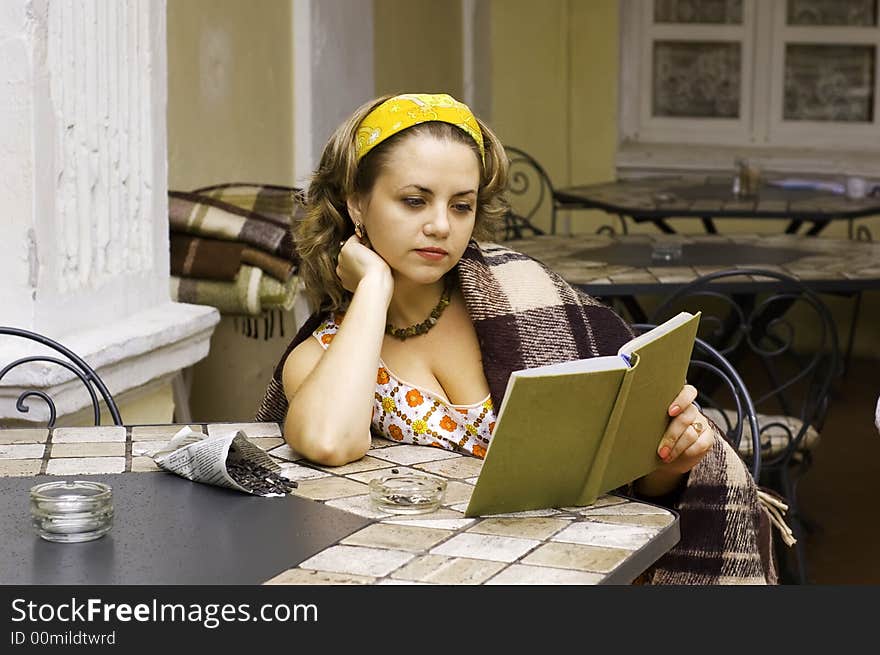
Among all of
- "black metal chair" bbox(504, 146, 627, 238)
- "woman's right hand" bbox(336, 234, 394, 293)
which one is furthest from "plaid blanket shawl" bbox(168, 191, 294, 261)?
"black metal chair" bbox(504, 146, 627, 238)

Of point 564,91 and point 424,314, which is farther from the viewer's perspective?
point 564,91

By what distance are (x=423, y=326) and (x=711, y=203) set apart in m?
3.81

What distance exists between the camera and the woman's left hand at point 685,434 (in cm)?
202

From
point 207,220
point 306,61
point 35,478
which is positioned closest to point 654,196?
point 306,61

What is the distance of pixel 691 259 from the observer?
475 centimetres

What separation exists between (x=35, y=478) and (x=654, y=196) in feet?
14.7

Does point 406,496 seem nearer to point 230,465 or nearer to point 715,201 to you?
point 230,465

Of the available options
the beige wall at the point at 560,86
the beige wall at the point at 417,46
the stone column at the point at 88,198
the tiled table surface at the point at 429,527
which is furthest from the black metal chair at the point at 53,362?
the beige wall at the point at 560,86

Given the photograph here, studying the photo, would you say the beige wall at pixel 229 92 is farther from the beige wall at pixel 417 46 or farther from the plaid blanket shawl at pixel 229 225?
the beige wall at pixel 417 46

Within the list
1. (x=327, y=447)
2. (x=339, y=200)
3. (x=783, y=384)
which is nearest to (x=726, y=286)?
(x=783, y=384)

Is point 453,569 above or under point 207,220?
under

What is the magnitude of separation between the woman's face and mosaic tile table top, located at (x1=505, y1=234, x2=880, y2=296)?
6.55 feet

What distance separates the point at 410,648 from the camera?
4.76 ft

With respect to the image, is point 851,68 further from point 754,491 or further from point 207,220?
point 754,491
